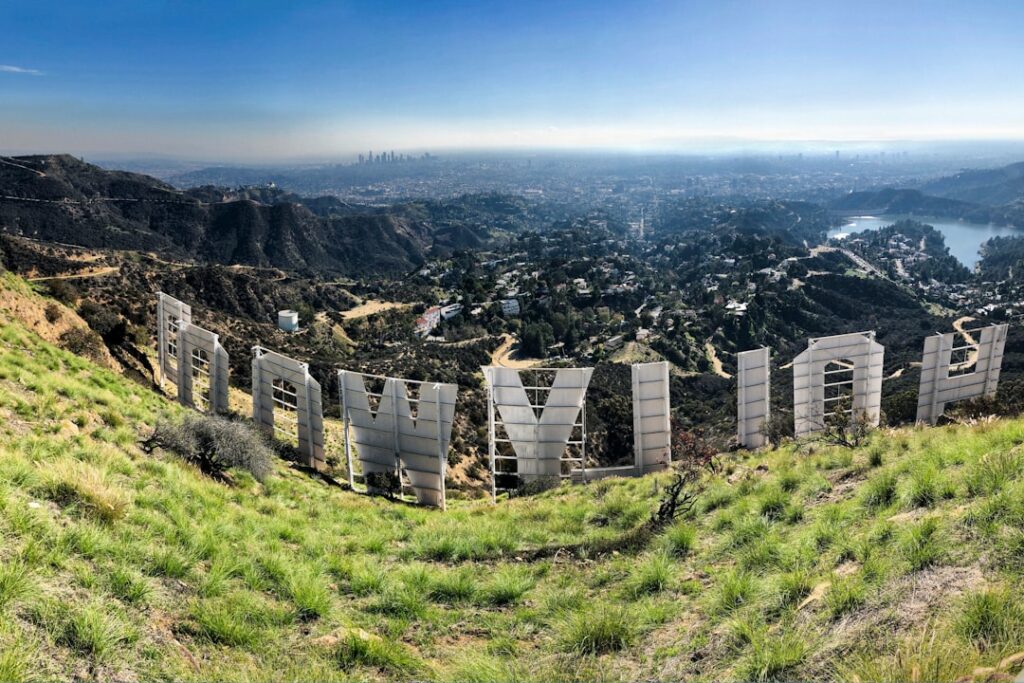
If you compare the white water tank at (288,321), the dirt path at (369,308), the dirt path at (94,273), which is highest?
the dirt path at (94,273)

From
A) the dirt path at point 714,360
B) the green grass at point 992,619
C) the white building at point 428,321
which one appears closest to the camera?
the green grass at point 992,619

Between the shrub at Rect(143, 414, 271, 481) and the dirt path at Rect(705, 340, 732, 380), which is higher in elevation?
the shrub at Rect(143, 414, 271, 481)

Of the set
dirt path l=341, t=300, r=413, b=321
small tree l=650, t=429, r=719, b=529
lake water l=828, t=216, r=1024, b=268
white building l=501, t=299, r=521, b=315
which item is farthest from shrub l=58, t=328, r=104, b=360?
lake water l=828, t=216, r=1024, b=268

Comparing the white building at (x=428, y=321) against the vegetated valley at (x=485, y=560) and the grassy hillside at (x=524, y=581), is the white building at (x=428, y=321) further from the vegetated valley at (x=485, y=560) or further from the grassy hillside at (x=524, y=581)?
the grassy hillside at (x=524, y=581)

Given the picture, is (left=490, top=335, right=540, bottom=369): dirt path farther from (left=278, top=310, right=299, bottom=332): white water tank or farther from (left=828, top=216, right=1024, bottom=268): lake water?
(left=828, top=216, right=1024, bottom=268): lake water

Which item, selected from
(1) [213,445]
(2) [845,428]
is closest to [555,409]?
(2) [845,428]

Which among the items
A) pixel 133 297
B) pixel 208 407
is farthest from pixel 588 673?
pixel 133 297

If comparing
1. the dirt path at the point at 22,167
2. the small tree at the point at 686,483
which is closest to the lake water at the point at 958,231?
the small tree at the point at 686,483
